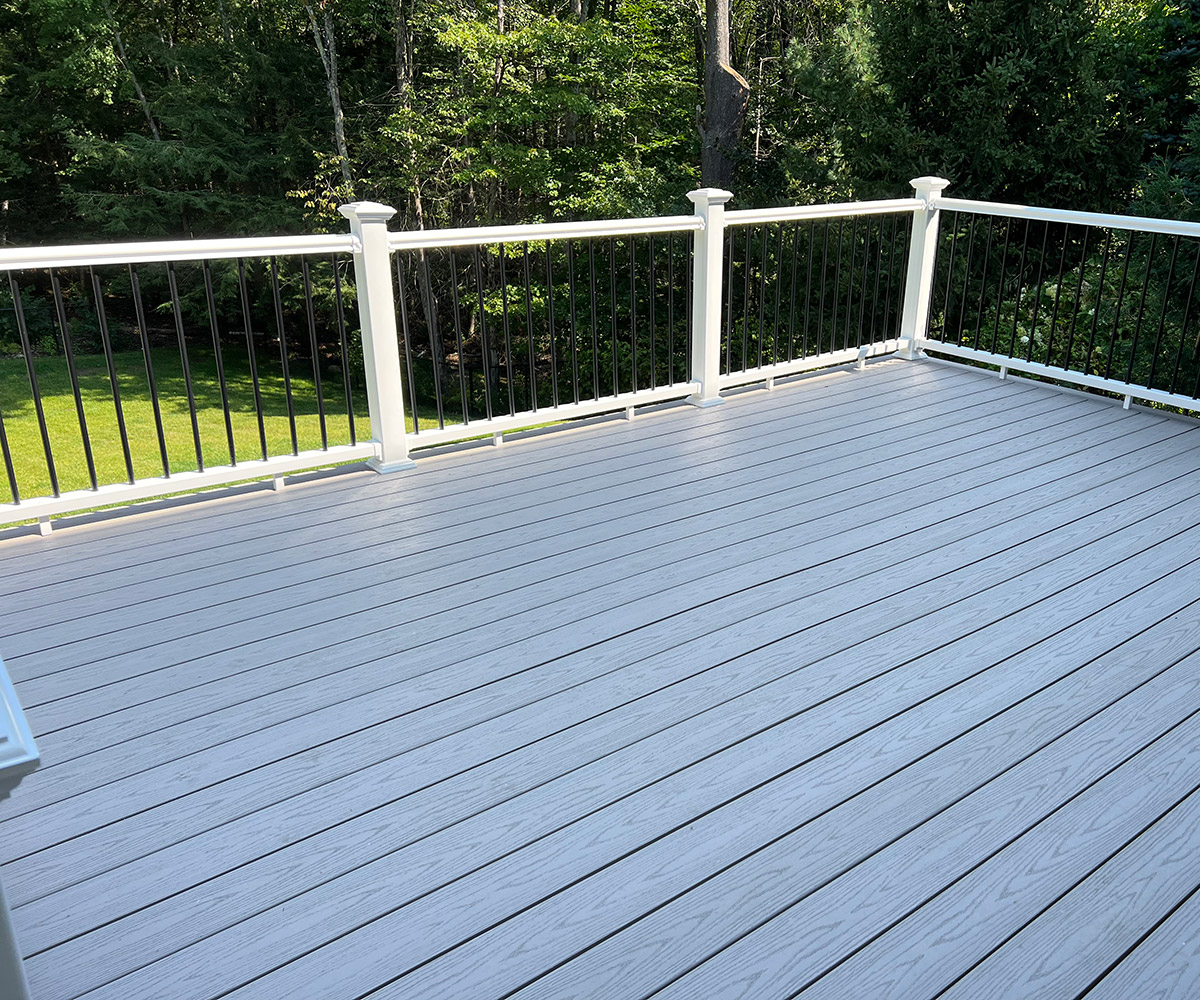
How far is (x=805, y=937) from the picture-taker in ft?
5.60

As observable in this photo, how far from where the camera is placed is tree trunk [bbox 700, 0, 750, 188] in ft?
39.8

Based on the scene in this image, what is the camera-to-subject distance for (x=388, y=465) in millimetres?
4066

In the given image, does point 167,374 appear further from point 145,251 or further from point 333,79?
point 145,251

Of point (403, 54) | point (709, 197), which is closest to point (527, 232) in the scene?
point (709, 197)

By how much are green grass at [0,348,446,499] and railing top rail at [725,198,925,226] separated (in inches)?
336

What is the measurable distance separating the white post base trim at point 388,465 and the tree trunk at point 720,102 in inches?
376

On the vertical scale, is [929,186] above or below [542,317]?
above

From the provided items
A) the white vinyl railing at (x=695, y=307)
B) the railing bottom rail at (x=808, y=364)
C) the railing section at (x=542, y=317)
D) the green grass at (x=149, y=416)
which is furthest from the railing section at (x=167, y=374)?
the railing bottom rail at (x=808, y=364)

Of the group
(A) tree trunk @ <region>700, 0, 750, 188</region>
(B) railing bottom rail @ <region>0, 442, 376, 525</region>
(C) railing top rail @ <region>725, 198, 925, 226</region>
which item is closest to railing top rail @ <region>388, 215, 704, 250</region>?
(C) railing top rail @ <region>725, 198, 925, 226</region>

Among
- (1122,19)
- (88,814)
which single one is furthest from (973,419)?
(1122,19)

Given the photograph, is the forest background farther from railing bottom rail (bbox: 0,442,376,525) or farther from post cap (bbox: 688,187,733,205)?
railing bottom rail (bbox: 0,442,376,525)

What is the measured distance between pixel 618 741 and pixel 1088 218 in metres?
3.76

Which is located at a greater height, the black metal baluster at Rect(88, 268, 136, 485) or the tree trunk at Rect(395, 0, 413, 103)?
the tree trunk at Rect(395, 0, 413, 103)

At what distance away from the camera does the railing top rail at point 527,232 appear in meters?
3.79
